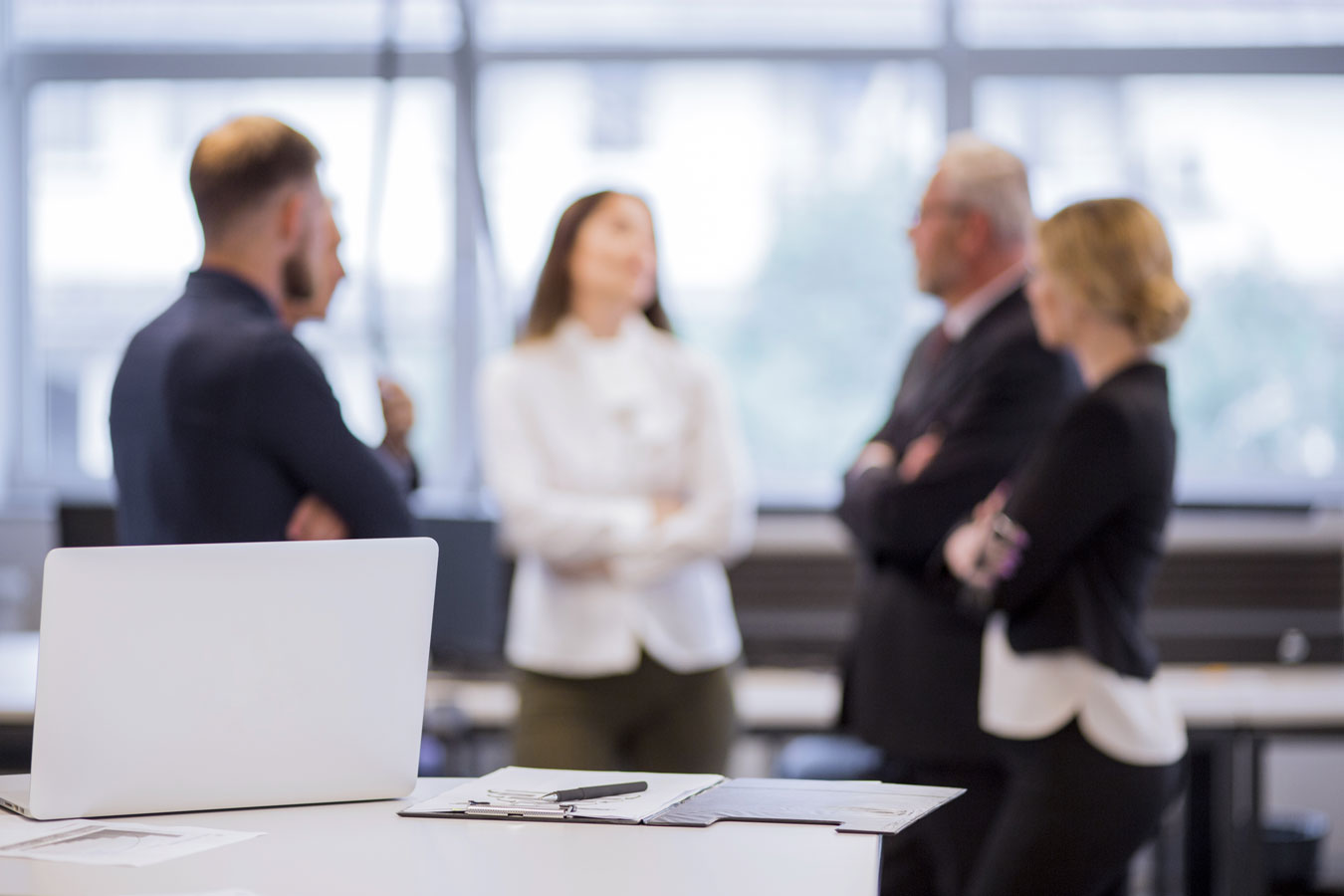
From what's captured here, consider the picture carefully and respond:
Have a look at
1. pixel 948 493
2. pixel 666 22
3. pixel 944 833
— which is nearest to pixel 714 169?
pixel 666 22

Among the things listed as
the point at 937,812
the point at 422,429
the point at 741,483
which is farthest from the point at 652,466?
the point at 422,429

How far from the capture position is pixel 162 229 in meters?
4.74

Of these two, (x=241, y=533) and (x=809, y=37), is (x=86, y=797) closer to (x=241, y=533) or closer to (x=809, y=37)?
(x=241, y=533)

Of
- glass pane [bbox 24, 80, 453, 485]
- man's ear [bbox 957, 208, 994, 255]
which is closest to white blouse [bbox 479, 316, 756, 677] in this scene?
man's ear [bbox 957, 208, 994, 255]

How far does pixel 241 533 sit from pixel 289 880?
2.17 feet

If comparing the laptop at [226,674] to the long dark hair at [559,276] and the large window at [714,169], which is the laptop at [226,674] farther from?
the large window at [714,169]

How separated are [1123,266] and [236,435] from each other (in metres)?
1.20

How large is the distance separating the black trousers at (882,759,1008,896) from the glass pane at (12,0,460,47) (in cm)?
329

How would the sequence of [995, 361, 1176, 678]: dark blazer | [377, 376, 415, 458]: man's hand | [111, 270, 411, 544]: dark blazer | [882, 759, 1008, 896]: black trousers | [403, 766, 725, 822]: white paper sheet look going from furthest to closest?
1. [882, 759, 1008, 896]: black trousers
2. [377, 376, 415, 458]: man's hand
3. [995, 361, 1176, 678]: dark blazer
4. [111, 270, 411, 544]: dark blazer
5. [403, 766, 725, 822]: white paper sheet

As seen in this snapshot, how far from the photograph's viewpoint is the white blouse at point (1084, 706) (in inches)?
74.6

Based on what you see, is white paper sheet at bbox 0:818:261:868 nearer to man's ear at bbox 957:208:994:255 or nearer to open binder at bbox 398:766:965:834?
open binder at bbox 398:766:965:834

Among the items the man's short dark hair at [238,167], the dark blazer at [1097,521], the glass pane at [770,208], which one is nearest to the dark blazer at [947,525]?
the dark blazer at [1097,521]

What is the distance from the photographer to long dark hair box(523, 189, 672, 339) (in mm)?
2574

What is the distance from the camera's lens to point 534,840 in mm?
1282
